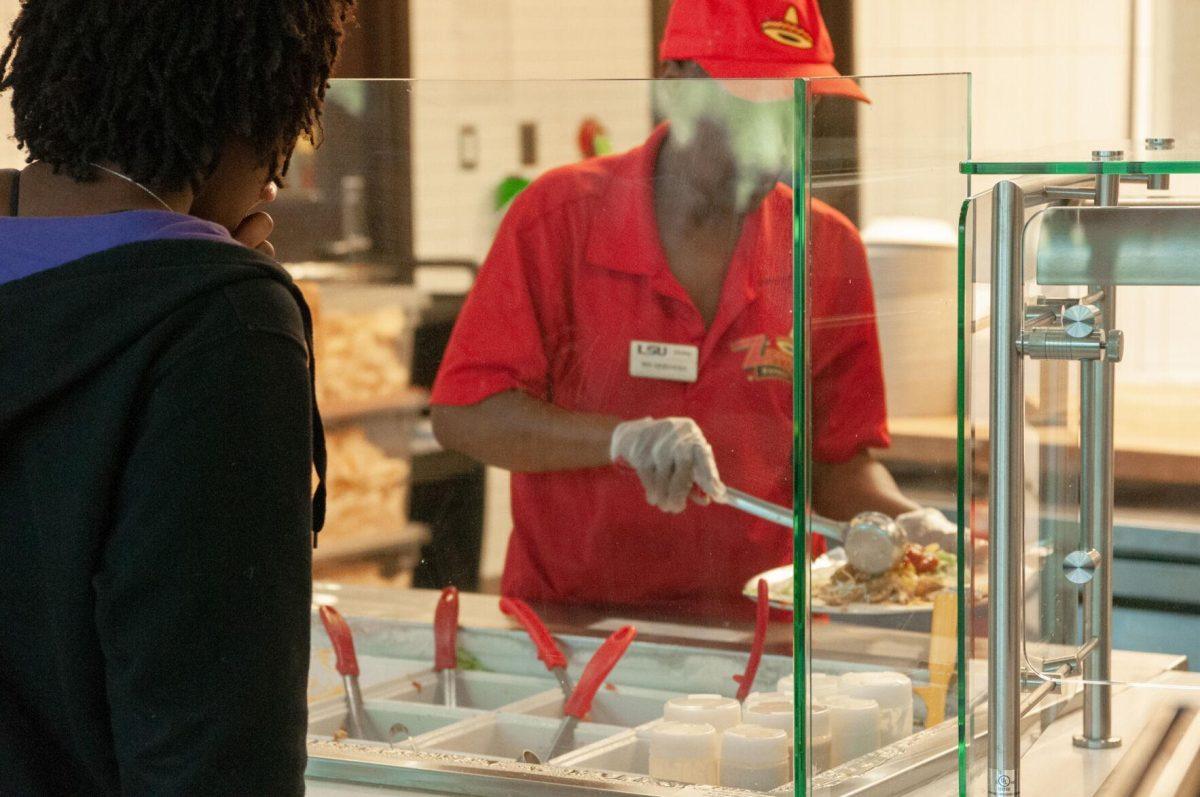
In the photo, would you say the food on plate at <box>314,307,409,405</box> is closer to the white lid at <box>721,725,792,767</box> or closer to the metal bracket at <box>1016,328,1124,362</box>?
the white lid at <box>721,725,792,767</box>

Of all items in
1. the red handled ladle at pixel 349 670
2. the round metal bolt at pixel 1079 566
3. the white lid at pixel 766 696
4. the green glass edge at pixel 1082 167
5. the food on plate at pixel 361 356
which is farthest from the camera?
the food on plate at pixel 361 356

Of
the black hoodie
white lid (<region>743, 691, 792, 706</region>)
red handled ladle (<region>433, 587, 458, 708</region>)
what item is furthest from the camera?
red handled ladle (<region>433, 587, 458, 708</region>)

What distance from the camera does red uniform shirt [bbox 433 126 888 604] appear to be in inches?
54.9

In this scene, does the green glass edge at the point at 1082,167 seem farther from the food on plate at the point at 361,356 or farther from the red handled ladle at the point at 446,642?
the food on plate at the point at 361,356

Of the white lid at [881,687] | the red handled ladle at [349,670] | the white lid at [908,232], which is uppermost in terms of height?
the white lid at [908,232]

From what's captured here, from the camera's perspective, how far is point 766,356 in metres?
1.42

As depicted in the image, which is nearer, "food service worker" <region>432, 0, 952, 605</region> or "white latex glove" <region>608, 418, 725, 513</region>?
"food service worker" <region>432, 0, 952, 605</region>

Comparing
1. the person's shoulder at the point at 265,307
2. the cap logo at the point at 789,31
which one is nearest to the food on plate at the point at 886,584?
the cap logo at the point at 789,31

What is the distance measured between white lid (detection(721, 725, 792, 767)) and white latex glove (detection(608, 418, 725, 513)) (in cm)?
29

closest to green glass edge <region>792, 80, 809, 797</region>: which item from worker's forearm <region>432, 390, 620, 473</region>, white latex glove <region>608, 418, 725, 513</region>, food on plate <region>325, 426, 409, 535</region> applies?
white latex glove <region>608, 418, 725, 513</region>

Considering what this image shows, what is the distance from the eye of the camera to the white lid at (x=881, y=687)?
124 centimetres

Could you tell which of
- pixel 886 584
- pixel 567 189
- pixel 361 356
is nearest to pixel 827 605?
pixel 886 584

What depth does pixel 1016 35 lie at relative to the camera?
375 cm

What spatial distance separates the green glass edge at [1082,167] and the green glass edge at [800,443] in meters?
0.18
